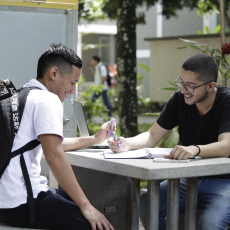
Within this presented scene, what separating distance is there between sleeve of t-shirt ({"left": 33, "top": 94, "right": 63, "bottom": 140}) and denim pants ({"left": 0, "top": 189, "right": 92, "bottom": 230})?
1.27ft

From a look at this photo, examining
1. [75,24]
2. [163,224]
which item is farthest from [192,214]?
[75,24]

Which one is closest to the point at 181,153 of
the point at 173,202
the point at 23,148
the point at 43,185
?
the point at 173,202

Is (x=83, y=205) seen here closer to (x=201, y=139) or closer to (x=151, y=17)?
(x=201, y=139)

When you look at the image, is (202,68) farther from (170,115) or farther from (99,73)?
(99,73)

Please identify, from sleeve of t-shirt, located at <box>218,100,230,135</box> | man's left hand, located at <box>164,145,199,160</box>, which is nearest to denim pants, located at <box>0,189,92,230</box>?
man's left hand, located at <box>164,145,199,160</box>

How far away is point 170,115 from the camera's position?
365cm

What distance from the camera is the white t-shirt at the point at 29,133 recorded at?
2465mm

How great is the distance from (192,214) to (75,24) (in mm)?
2121

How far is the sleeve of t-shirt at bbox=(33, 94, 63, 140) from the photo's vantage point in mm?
2451

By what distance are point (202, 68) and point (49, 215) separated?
1563 millimetres

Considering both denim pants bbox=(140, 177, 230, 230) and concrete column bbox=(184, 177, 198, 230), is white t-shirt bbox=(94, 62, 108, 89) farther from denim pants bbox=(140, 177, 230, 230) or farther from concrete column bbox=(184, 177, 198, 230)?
concrete column bbox=(184, 177, 198, 230)

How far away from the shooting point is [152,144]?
3.62m

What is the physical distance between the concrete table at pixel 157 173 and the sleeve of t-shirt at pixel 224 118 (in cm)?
36

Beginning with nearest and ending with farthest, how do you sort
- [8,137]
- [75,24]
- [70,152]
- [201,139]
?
[8,137] < [70,152] < [201,139] < [75,24]
